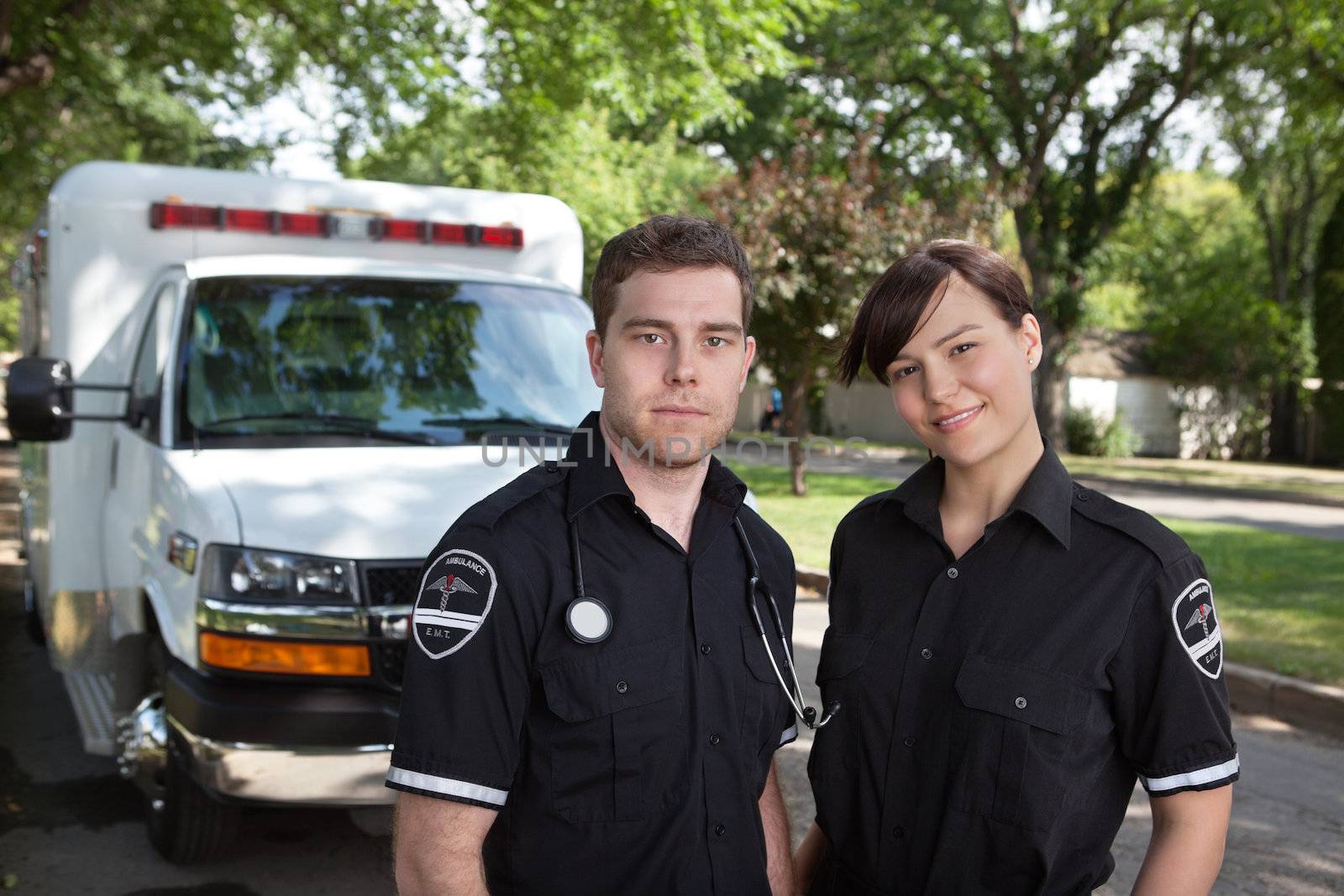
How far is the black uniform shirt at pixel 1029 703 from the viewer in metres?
1.86

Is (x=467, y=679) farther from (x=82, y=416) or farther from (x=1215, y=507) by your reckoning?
(x=1215, y=507)

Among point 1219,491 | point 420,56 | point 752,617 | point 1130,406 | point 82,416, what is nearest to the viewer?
point 752,617

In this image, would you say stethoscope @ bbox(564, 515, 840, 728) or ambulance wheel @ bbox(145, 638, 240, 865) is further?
ambulance wheel @ bbox(145, 638, 240, 865)

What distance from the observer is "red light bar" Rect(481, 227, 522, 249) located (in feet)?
19.8

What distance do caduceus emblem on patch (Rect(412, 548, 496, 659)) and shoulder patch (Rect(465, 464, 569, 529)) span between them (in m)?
0.07

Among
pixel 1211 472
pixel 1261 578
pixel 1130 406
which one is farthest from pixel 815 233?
pixel 1130 406

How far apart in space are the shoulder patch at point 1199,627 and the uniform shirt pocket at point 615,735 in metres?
0.81

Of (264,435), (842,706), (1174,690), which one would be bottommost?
(842,706)

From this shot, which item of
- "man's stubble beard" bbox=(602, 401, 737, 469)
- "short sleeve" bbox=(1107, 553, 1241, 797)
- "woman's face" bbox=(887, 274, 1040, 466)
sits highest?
"woman's face" bbox=(887, 274, 1040, 466)

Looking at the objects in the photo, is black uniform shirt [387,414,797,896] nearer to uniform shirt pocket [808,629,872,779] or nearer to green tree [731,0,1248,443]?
→ uniform shirt pocket [808,629,872,779]

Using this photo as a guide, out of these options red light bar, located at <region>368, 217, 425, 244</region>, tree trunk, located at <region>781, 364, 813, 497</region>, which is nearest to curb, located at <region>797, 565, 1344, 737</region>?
red light bar, located at <region>368, 217, 425, 244</region>

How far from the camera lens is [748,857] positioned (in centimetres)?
208

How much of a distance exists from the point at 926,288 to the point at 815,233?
13294mm

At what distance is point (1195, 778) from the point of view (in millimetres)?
1841
